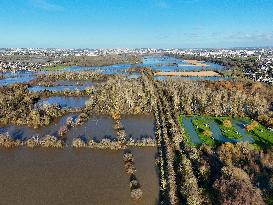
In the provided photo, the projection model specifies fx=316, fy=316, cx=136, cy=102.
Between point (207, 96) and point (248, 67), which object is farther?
point (248, 67)

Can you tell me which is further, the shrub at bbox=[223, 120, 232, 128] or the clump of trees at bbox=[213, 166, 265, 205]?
the shrub at bbox=[223, 120, 232, 128]

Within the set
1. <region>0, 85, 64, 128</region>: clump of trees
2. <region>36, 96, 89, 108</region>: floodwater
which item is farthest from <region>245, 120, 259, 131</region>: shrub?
<region>36, 96, 89, 108</region>: floodwater

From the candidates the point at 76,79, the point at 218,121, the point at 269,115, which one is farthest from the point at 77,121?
the point at 76,79

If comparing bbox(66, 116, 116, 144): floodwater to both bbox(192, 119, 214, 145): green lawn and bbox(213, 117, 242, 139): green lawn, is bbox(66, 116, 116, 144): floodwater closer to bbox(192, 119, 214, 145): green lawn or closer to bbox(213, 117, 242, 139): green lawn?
bbox(192, 119, 214, 145): green lawn

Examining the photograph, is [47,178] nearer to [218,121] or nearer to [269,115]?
[218,121]

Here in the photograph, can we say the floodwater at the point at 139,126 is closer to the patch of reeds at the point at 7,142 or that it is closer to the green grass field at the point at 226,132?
the green grass field at the point at 226,132

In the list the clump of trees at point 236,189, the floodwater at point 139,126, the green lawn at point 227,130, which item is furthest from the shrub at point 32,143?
the green lawn at point 227,130
